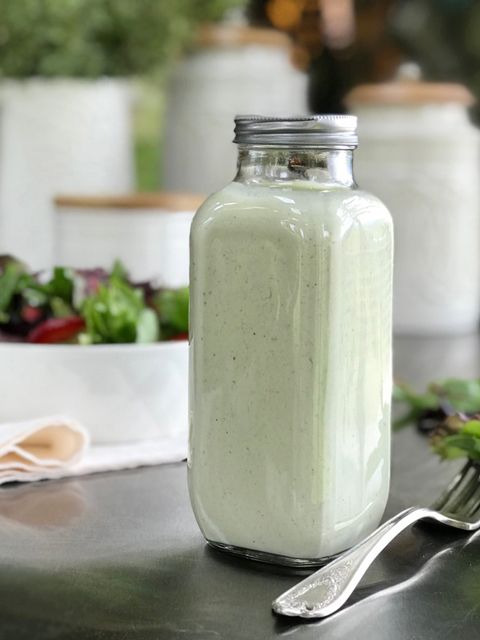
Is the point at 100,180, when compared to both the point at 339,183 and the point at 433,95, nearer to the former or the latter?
the point at 433,95

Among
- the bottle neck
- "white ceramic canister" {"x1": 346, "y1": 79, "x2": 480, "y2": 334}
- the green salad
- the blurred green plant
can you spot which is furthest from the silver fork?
the blurred green plant

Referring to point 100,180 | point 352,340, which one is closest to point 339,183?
point 352,340

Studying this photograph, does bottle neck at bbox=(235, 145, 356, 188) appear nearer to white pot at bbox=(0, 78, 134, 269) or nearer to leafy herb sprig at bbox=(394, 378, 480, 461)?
leafy herb sprig at bbox=(394, 378, 480, 461)

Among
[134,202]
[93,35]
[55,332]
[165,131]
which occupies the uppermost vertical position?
[93,35]

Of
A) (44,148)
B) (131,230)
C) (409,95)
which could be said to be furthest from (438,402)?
(44,148)

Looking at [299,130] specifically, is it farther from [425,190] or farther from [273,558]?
[425,190]

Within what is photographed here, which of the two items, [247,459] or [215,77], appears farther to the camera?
[215,77]

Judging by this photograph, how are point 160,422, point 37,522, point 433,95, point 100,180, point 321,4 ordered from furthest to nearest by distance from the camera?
point 321,4 → point 100,180 → point 433,95 → point 160,422 → point 37,522
